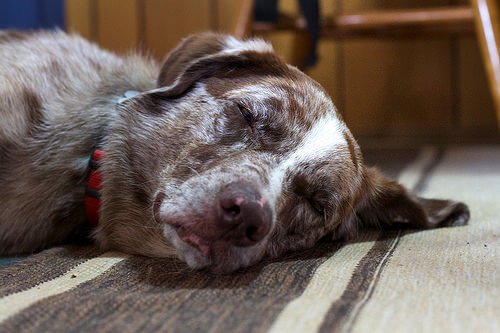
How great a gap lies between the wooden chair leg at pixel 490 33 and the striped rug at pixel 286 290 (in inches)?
35.9

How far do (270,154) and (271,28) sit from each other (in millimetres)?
1830

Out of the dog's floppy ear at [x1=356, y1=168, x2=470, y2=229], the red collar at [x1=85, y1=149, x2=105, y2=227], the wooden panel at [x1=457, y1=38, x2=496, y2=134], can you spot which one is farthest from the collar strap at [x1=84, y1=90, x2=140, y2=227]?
the wooden panel at [x1=457, y1=38, x2=496, y2=134]

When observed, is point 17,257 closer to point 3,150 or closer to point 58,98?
point 3,150

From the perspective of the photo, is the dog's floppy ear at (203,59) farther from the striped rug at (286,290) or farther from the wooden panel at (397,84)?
the wooden panel at (397,84)

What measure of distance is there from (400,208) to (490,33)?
105 cm

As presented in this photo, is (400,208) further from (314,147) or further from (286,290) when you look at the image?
(286,290)

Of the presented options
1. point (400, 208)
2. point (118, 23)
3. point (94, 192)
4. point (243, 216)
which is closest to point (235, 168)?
point (243, 216)

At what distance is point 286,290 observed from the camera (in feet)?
3.52

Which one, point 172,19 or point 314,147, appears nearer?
point 314,147

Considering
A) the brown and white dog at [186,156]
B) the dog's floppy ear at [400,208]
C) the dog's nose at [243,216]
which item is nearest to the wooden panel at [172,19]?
the brown and white dog at [186,156]

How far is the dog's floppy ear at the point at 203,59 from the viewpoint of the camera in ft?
4.99

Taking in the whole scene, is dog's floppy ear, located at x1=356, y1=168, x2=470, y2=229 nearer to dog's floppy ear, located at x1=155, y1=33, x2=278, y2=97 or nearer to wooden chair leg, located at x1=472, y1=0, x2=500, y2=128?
dog's floppy ear, located at x1=155, y1=33, x2=278, y2=97

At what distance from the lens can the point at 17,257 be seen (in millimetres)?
1426

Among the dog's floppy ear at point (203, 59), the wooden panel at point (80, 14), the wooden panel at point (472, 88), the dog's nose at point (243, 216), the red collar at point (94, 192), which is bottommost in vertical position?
the wooden panel at point (472, 88)
